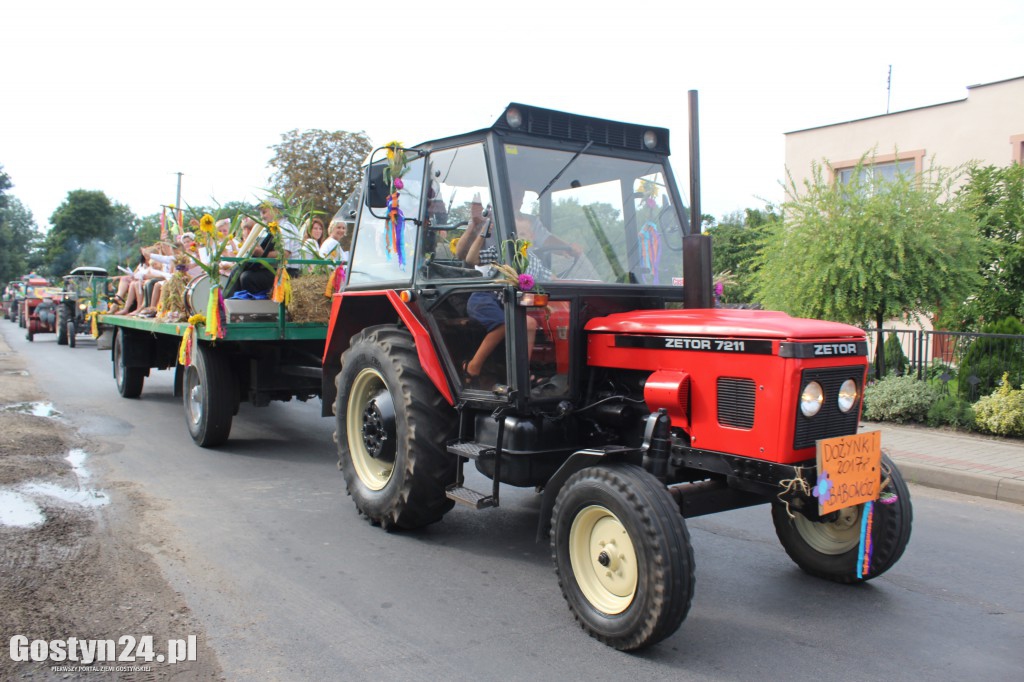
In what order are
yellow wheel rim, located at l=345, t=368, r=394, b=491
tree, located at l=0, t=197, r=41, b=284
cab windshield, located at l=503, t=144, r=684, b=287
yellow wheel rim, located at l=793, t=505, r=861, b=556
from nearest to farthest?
yellow wheel rim, located at l=793, t=505, r=861, b=556
cab windshield, located at l=503, t=144, r=684, b=287
yellow wheel rim, located at l=345, t=368, r=394, b=491
tree, located at l=0, t=197, r=41, b=284

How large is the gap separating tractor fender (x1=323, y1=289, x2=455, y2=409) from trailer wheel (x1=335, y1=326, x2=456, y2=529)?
11 cm

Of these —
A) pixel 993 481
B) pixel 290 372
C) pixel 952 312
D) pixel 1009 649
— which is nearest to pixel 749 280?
pixel 952 312

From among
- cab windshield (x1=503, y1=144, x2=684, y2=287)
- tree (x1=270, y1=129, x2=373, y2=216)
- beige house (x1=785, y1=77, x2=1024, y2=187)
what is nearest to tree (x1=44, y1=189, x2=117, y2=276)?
tree (x1=270, y1=129, x2=373, y2=216)

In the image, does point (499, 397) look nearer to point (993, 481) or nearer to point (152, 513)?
point (152, 513)

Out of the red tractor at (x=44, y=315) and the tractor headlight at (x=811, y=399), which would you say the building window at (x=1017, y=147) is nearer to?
the tractor headlight at (x=811, y=399)

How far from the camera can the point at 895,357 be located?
1021 cm

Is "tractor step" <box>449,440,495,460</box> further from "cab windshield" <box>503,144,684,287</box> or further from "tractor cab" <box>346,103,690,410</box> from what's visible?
"cab windshield" <box>503,144,684,287</box>

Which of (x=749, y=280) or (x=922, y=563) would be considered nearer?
(x=922, y=563)

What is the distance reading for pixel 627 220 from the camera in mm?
4926

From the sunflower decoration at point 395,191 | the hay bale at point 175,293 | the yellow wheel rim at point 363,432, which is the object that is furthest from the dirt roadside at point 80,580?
the sunflower decoration at point 395,191

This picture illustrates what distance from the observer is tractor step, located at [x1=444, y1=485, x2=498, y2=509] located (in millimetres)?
4426

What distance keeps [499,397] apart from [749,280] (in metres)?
8.82

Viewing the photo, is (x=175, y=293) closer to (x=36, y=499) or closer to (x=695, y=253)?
(x=36, y=499)

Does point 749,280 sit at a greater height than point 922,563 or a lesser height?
greater
